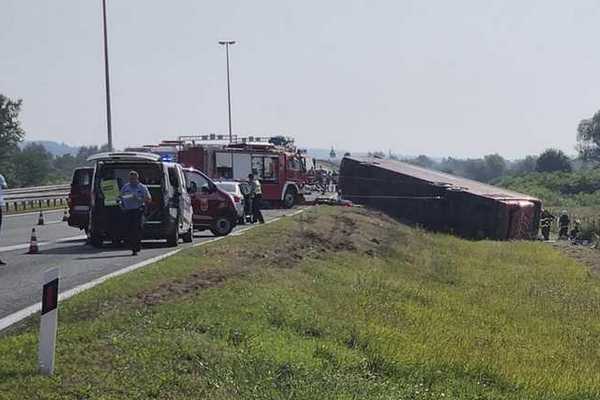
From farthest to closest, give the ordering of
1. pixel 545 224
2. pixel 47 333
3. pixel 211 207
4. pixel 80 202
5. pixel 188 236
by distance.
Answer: pixel 545 224 → pixel 211 207 → pixel 80 202 → pixel 188 236 → pixel 47 333

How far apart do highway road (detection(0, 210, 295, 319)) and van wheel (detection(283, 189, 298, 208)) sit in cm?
1603

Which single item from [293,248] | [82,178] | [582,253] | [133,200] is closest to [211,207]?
[82,178]

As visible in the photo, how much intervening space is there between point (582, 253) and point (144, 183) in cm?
1911

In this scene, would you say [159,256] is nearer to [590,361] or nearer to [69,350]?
[590,361]

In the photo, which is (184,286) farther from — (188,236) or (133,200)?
(188,236)

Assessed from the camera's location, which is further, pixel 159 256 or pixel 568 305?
pixel 568 305

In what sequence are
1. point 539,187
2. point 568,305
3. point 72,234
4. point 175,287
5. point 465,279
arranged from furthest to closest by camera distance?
point 539,187 < point 72,234 < point 465,279 < point 568,305 < point 175,287

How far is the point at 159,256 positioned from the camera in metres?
17.4

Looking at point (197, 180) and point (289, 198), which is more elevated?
point (197, 180)

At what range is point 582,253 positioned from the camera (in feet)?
108

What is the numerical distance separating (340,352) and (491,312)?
25.4 feet

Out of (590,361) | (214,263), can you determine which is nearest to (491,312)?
(590,361)

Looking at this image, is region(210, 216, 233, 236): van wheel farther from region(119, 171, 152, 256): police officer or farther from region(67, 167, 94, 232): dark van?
region(119, 171, 152, 256): police officer

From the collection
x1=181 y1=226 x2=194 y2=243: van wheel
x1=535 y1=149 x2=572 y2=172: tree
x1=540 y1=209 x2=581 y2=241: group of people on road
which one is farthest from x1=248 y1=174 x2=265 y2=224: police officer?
x1=535 y1=149 x2=572 y2=172: tree
